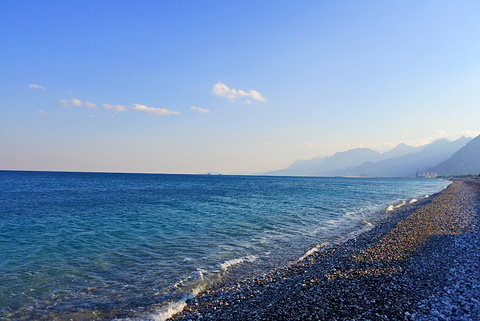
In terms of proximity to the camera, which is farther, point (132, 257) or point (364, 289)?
point (132, 257)

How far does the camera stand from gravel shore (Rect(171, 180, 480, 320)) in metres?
8.20

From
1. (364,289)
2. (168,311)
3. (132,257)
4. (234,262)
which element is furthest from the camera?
(132,257)

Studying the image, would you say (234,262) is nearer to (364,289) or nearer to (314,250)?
(314,250)

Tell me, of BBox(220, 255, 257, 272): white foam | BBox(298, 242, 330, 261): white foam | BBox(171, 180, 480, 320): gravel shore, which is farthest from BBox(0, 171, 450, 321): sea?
BBox(171, 180, 480, 320): gravel shore

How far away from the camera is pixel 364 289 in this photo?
9688 millimetres

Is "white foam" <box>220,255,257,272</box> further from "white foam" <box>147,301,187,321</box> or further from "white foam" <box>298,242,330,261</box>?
"white foam" <box>147,301,187,321</box>

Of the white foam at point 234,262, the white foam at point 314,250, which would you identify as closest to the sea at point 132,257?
the white foam at point 234,262

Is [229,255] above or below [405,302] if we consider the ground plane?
below

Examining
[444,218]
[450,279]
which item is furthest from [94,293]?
[444,218]

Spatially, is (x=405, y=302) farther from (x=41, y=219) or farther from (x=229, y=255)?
(x=41, y=219)

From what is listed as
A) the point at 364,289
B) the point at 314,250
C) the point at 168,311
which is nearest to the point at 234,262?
the point at 314,250

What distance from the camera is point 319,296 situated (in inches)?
368

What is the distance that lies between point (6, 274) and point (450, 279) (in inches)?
825

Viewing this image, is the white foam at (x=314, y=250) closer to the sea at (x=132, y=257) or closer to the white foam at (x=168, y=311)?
the sea at (x=132, y=257)
